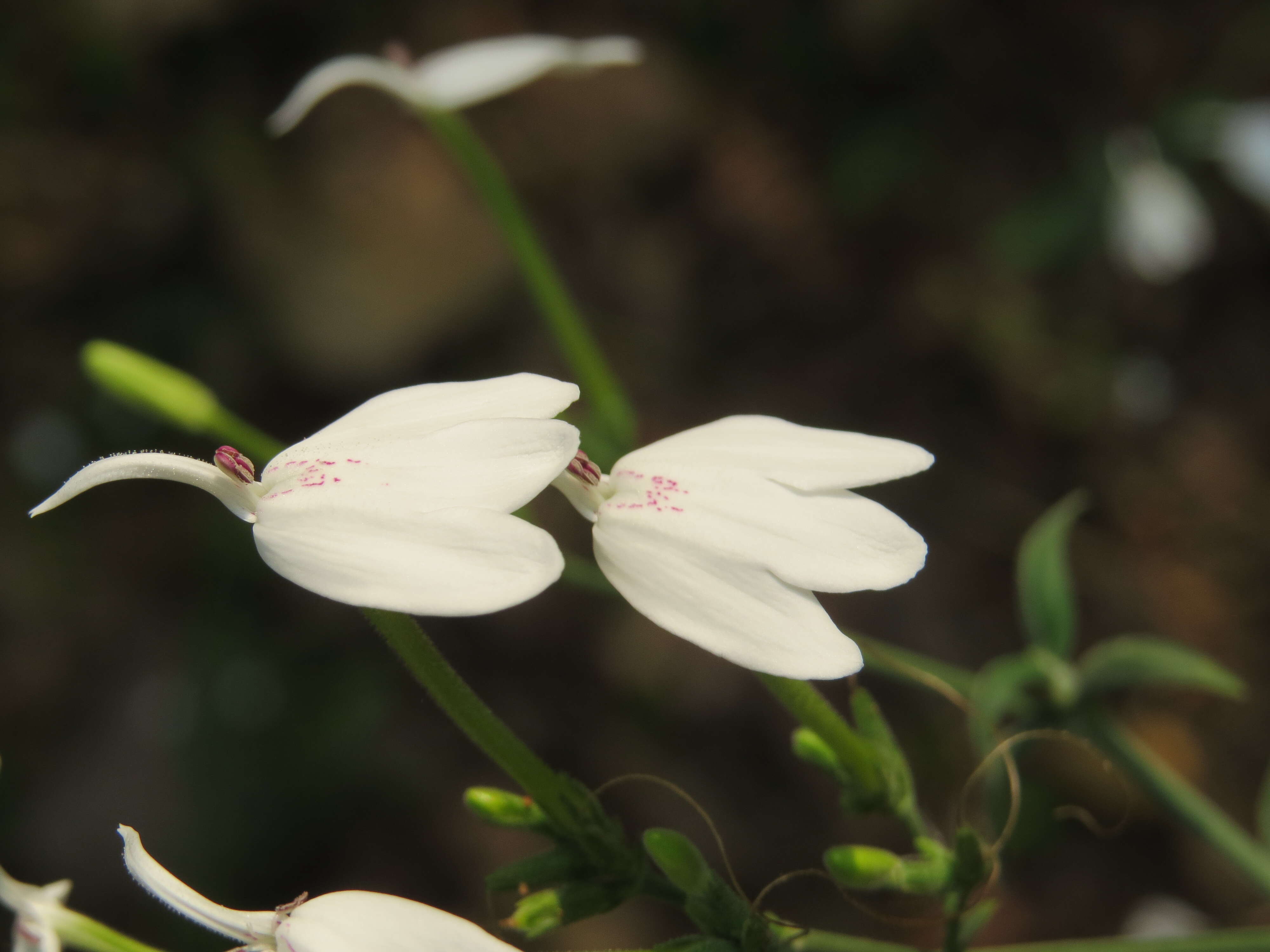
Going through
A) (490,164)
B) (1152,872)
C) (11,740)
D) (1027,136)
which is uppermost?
(490,164)

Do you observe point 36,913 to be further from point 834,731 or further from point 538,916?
point 834,731

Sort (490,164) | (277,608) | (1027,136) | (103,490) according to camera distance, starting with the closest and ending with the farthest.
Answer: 1. (490,164)
2. (277,608)
3. (103,490)
4. (1027,136)

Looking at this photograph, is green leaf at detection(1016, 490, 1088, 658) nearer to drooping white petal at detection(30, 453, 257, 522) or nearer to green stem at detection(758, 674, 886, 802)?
green stem at detection(758, 674, 886, 802)

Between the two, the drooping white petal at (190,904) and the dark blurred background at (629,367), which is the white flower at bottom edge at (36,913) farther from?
the dark blurred background at (629,367)

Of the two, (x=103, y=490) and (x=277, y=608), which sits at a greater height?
(x=103, y=490)

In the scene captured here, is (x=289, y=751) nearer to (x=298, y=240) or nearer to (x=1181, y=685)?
(x=298, y=240)

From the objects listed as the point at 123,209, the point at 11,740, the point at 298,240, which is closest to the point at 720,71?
the point at 298,240
